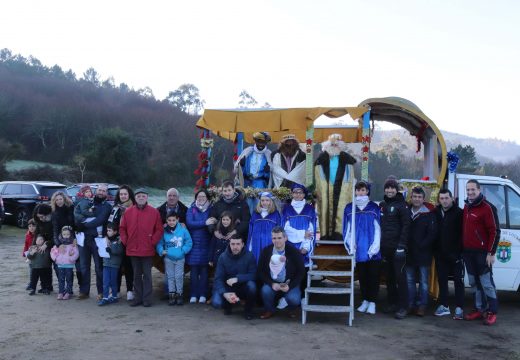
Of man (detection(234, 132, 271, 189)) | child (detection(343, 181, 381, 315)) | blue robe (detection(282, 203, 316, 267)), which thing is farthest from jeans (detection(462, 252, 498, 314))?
man (detection(234, 132, 271, 189))

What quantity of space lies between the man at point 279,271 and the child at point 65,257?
2.99m

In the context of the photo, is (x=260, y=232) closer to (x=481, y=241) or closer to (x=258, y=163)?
(x=258, y=163)

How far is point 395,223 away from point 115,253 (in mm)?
4084

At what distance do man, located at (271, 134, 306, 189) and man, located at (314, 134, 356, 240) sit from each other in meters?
0.50

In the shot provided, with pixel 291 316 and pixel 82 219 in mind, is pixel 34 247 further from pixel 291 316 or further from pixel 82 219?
pixel 291 316

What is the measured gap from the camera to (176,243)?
744 cm

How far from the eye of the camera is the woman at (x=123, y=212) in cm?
746

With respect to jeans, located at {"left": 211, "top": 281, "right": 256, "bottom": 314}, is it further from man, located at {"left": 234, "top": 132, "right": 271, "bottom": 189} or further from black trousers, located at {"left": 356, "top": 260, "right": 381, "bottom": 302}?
man, located at {"left": 234, "top": 132, "right": 271, "bottom": 189}

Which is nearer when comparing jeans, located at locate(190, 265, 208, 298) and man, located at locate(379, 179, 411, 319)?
man, located at locate(379, 179, 411, 319)

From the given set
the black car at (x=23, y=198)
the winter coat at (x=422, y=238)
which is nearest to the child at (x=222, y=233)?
the winter coat at (x=422, y=238)

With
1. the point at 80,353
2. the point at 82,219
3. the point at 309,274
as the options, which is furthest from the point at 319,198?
the point at 80,353

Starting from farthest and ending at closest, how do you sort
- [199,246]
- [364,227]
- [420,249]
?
1. [199,246]
2. [364,227]
3. [420,249]

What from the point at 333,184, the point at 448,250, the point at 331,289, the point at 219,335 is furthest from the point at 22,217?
the point at 448,250

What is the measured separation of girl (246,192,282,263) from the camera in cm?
729
